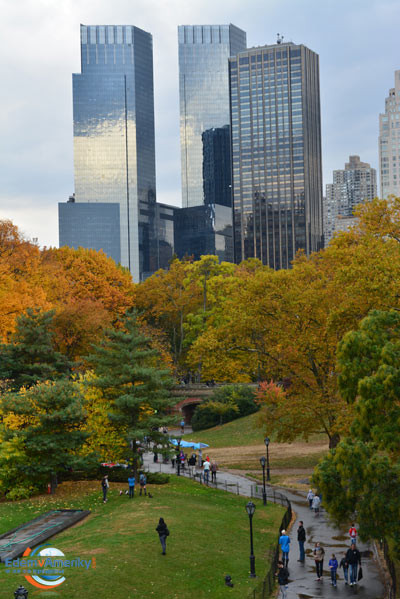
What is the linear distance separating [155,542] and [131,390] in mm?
15013

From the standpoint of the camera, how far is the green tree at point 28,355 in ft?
181

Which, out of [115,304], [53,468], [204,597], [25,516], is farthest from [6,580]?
[115,304]

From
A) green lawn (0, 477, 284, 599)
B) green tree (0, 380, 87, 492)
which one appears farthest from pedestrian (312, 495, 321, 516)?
green tree (0, 380, 87, 492)

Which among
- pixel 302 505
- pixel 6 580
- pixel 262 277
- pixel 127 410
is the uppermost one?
pixel 262 277

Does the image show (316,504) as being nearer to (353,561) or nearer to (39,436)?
(353,561)

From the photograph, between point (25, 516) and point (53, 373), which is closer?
point (25, 516)

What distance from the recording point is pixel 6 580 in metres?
23.3

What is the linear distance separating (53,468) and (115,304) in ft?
163

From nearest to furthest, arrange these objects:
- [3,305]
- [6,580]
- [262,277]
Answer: [6,580]
[262,277]
[3,305]

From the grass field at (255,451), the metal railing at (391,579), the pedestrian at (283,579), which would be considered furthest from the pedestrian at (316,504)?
the pedestrian at (283,579)

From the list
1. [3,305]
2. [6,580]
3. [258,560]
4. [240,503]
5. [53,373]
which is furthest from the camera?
[3,305]

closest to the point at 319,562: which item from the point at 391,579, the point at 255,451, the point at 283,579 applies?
the point at 283,579

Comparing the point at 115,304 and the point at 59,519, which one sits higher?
the point at 115,304

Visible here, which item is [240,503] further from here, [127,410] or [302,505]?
[127,410]
